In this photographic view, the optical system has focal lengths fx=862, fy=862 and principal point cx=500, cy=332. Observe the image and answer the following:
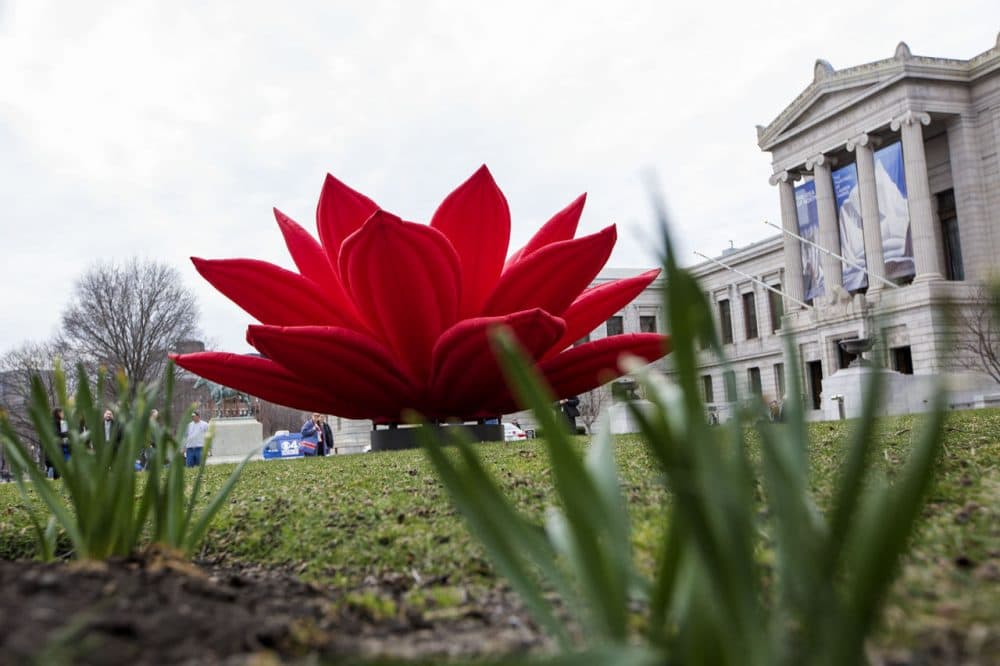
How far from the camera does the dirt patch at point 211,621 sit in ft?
4.33

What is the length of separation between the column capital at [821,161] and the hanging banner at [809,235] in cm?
102

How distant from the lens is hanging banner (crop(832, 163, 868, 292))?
133ft

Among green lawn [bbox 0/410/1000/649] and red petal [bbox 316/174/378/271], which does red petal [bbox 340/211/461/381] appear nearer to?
red petal [bbox 316/174/378/271]

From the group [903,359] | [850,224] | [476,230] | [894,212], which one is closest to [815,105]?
[850,224]

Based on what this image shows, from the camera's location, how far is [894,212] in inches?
1567

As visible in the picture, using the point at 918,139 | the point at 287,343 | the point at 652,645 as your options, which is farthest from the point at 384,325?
the point at 918,139

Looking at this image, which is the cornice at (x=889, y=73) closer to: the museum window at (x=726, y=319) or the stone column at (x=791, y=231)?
the stone column at (x=791, y=231)

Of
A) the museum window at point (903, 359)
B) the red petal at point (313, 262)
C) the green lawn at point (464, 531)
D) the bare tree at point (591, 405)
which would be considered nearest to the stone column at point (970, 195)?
the museum window at point (903, 359)

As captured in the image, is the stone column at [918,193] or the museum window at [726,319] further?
A: the museum window at [726,319]

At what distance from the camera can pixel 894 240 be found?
39688 millimetres

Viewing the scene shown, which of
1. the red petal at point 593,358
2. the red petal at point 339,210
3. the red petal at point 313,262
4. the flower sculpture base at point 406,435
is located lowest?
the flower sculpture base at point 406,435

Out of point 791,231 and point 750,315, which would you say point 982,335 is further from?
point 750,315

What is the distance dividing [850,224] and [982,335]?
29.6 m

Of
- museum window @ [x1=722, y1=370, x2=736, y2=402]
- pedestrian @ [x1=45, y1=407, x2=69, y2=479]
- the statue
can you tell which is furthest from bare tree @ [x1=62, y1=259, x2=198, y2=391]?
museum window @ [x1=722, y1=370, x2=736, y2=402]
